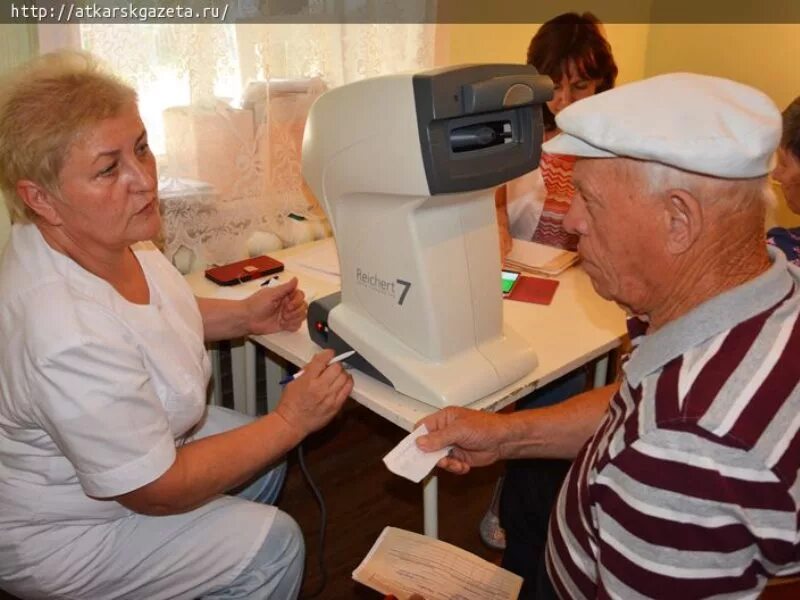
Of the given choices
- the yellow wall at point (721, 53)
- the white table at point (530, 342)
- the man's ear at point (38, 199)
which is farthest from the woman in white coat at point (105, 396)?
the yellow wall at point (721, 53)

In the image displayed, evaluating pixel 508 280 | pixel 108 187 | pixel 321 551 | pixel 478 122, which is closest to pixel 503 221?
pixel 508 280

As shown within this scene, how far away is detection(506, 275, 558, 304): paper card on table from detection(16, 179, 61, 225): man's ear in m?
0.94

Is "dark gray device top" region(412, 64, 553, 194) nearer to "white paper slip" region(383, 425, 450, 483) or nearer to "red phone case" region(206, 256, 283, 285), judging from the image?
"white paper slip" region(383, 425, 450, 483)

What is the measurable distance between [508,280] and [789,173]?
0.69 m

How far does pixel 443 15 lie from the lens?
226 centimetres

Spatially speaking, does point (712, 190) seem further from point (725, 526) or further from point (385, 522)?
point (385, 522)

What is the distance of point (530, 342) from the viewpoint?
144cm

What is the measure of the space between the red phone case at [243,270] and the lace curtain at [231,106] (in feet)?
0.30

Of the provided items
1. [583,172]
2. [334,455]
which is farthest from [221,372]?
[583,172]

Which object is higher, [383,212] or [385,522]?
[383,212]

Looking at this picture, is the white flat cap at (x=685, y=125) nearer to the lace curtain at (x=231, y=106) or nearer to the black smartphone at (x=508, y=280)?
the black smartphone at (x=508, y=280)

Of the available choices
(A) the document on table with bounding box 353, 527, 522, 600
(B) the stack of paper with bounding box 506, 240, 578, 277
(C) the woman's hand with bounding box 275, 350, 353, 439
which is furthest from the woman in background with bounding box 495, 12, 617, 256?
(A) the document on table with bounding box 353, 527, 522, 600

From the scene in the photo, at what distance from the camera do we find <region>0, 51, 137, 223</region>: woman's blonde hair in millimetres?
1070

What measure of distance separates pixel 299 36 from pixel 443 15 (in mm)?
587
